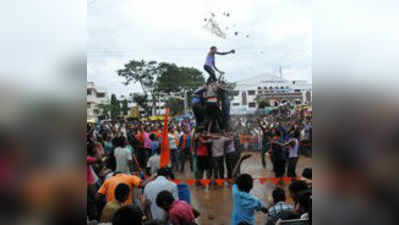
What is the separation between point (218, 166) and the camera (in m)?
8.11

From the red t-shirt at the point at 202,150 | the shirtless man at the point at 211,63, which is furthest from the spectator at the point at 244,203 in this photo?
the shirtless man at the point at 211,63

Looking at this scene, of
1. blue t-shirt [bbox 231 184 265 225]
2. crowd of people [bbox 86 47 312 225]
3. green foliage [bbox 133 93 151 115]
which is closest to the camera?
crowd of people [bbox 86 47 312 225]

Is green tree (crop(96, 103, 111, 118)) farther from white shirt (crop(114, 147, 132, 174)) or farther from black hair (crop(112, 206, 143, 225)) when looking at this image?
black hair (crop(112, 206, 143, 225))

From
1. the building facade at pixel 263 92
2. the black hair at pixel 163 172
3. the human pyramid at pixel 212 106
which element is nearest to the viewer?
the black hair at pixel 163 172

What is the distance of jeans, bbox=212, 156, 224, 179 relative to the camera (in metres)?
7.89

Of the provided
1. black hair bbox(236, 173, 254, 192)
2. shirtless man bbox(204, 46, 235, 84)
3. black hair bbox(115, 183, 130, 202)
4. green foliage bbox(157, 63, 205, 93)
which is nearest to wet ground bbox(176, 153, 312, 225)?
black hair bbox(236, 173, 254, 192)

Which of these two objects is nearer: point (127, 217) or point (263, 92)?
point (127, 217)

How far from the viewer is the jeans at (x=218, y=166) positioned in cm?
789

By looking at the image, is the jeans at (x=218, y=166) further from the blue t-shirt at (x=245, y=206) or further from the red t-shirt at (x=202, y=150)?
the blue t-shirt at (x=245, y=206)

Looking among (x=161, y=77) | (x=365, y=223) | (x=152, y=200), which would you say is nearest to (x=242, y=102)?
(x=161, y=77)

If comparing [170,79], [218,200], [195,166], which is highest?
[170,79]

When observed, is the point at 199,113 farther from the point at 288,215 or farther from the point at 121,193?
the point at 288,215

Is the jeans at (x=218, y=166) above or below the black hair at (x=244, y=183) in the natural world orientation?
below

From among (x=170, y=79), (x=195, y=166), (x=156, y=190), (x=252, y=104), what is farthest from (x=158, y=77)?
(x=156, y=190)
